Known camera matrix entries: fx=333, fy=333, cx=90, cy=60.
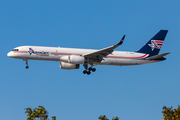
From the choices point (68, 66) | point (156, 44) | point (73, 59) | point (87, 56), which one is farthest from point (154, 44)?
point (73, 59)

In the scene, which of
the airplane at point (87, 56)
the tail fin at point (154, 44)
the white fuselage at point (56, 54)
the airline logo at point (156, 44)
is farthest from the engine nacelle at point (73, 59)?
the airline logo at point (156, 44)

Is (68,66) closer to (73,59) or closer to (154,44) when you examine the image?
(73,59)

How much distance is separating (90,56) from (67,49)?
4050 mm

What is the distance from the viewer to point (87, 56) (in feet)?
181

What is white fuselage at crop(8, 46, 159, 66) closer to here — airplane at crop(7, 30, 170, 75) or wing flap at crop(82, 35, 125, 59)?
airplane at crop(7, 30, 170, 75)

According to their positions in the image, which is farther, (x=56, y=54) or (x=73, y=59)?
(x=56, y=54)

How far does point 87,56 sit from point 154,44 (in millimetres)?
14173

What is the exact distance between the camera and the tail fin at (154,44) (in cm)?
6066

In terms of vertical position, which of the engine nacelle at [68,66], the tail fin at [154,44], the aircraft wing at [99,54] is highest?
the tail fin at [154,44]

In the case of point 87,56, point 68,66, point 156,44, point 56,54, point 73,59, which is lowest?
point 68,66

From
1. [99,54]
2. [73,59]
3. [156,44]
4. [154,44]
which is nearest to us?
[73,59]

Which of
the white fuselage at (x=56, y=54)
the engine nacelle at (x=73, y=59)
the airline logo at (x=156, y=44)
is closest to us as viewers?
the engine nacelle at (x=73, y=59)

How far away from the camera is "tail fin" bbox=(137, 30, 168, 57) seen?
60.7m

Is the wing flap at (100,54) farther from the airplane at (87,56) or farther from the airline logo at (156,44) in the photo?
the airline logo at (156,44)
